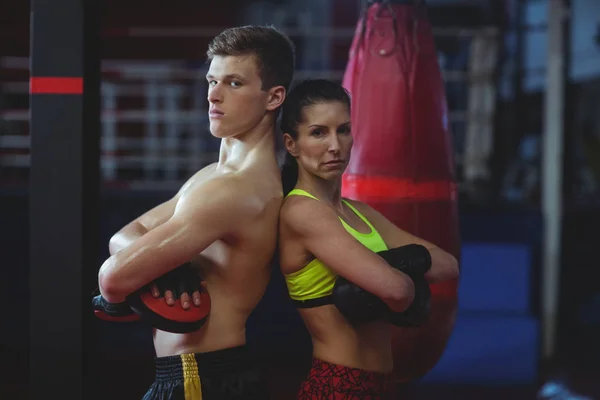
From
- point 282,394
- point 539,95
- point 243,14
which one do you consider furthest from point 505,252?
point 243,14

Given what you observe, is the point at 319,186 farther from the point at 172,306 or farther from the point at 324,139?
the point at 172,306

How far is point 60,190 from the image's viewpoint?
6.20 ft

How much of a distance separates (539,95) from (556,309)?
263cm

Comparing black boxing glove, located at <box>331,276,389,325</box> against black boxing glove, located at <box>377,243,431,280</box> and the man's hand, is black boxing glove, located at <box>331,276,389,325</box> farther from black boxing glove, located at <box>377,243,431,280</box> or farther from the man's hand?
the man's hand

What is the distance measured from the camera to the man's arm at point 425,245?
1881mm

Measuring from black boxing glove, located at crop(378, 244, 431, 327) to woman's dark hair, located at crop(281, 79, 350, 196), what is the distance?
1.07 ft

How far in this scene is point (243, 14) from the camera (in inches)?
362

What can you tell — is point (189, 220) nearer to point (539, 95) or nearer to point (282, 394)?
point (282, 394)

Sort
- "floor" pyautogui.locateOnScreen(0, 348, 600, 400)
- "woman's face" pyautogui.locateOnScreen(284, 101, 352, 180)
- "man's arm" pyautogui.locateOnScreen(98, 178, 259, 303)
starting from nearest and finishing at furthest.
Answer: "man's arm" pyautogui.locateOnScreen(98, 178, 259, 303) < "woman's face" pyautogui.locateOnScreen(284, 101, 352, 180) < "floor" pyautogui.locateOnScreen(0, 348, 600, 400)

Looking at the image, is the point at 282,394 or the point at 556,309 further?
the point at 556,309

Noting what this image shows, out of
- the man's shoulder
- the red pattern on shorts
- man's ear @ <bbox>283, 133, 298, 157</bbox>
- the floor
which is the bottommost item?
the floor

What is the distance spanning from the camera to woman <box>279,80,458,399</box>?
1.70m

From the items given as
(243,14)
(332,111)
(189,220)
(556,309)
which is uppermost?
(243,14)

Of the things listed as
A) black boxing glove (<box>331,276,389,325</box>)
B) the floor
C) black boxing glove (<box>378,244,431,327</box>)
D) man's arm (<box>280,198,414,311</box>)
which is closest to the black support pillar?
man's arm (<box>280,198,414,311</box>)
